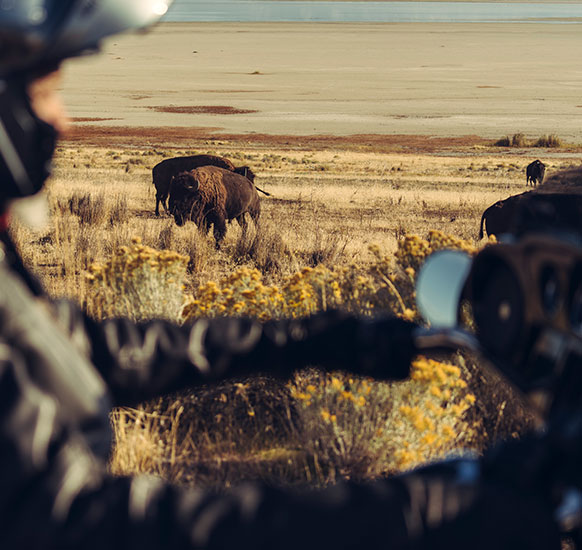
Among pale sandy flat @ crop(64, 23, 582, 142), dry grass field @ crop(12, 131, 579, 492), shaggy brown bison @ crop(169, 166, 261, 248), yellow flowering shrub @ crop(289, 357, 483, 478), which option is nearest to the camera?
yellow flowering shrub @ crop(289, 357, 483, 478)

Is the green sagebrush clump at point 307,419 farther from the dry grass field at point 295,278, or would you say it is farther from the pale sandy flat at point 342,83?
the pale sandy flat at point 342,83

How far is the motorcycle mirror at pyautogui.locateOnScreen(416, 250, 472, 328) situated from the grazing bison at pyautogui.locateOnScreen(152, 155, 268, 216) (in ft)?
40.4

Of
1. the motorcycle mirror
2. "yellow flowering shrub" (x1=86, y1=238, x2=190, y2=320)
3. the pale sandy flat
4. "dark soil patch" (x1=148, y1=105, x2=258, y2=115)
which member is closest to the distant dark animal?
the pale sandy flat

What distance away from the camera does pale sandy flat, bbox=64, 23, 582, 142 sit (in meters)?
45.7

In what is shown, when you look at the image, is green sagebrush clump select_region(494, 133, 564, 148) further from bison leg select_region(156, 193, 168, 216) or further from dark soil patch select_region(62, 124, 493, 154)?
bison leg select_region(156, 193, 168, 216)

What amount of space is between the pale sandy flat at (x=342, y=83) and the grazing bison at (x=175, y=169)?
833 cm

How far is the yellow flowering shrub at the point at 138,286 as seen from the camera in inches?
193

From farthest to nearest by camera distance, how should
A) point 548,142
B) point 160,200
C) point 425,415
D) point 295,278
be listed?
1. point 548,142
2. point 160,200
3. point 295,278
4. point 425,415

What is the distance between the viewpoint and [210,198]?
39.1 ft

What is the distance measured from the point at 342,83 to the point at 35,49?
76.4 m

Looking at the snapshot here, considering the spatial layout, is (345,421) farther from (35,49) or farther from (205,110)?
(205,110)

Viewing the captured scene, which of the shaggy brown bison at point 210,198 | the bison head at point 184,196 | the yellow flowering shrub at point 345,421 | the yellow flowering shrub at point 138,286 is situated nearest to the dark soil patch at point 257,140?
the shaggy brown bison at point 210,198

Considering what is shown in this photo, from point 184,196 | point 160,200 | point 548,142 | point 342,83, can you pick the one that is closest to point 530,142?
point 548,142

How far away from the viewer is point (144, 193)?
17094 millimetres
